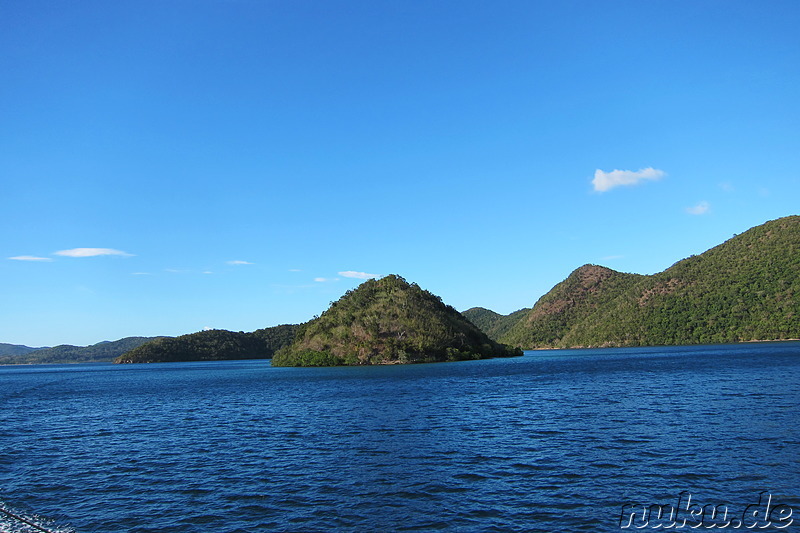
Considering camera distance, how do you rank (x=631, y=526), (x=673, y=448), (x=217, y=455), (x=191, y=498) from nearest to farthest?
(x=631, y=526) < (x=191, y=498) < (x=673, y=448) < (x=217, y=455)

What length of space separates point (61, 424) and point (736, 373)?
97197 mm

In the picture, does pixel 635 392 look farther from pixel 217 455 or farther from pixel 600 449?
pixel 217 455

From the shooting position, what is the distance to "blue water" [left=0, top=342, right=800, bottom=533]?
78.3ft

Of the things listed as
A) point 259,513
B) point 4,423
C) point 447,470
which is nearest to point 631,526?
point 447,470

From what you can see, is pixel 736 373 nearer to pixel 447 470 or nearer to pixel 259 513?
pixel 447 470

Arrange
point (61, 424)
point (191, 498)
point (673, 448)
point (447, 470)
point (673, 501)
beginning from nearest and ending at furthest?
1. point (673, 501)
2. point (191, 498)
3. point (447, 470)
4. point (673, 448)
5. point (61, 424)

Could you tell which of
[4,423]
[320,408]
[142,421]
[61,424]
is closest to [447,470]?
[320,408]

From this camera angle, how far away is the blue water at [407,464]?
23.9m

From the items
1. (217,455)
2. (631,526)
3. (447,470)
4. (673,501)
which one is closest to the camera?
(631,526)

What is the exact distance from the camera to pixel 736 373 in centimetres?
8638

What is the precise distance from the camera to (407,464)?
108 feet

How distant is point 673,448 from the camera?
3378 cm

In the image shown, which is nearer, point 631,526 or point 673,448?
point 631,526

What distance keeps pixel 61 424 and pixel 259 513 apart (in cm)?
4643
